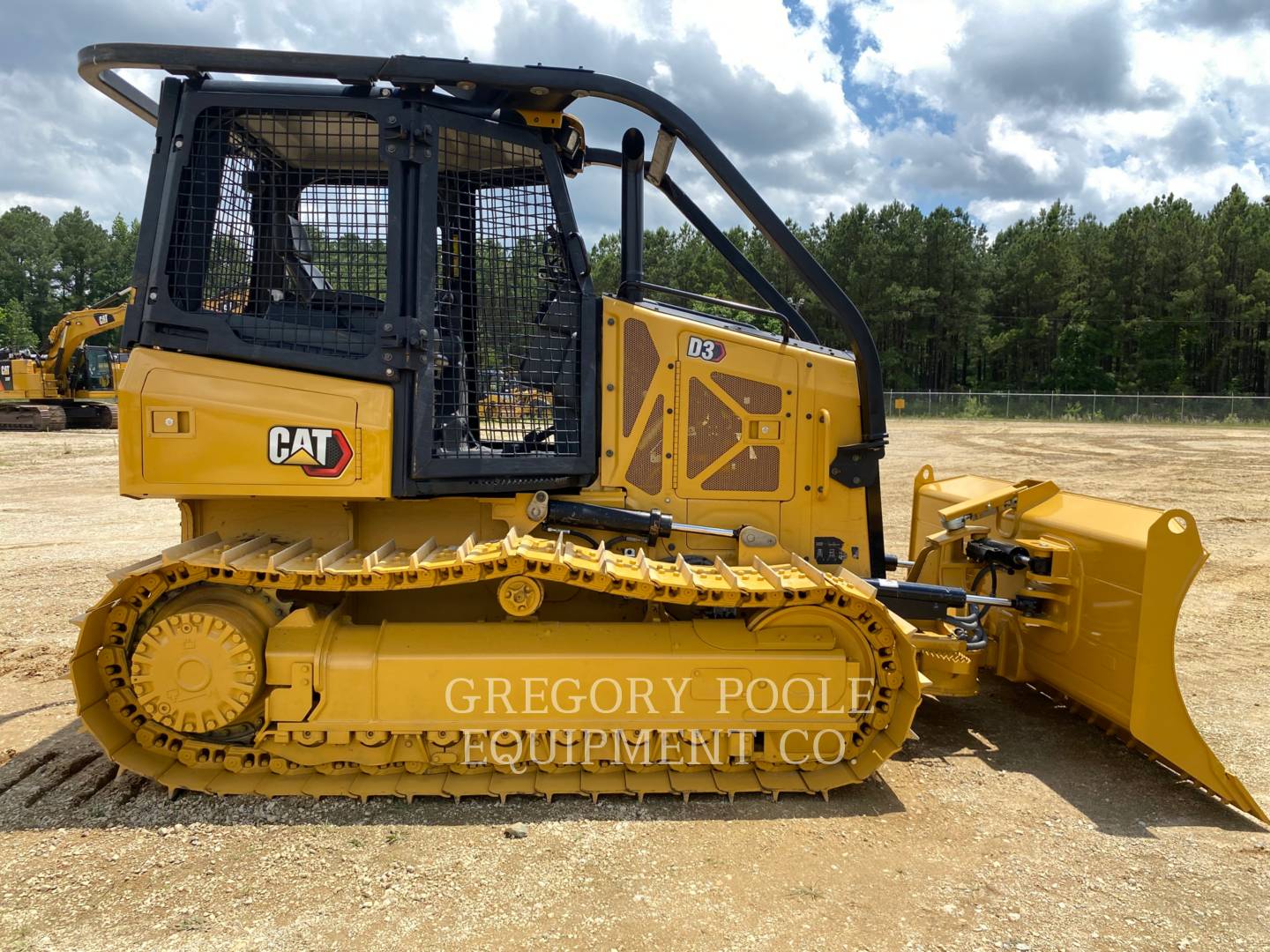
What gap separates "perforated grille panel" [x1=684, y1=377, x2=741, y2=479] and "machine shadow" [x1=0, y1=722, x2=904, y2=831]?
5.43 feet

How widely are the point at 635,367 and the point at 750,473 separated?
83cm

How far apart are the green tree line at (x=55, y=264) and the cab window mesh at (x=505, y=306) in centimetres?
8102

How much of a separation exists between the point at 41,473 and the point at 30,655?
41.2ft

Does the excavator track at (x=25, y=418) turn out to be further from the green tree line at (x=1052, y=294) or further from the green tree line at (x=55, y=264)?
the green tree line at (x=55, y=264)

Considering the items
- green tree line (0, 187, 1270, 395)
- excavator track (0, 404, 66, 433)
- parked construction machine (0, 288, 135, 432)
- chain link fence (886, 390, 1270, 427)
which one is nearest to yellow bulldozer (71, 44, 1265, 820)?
parked construction machine (0, 288, 135, 432)

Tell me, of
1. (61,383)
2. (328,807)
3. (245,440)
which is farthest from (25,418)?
(328,807)

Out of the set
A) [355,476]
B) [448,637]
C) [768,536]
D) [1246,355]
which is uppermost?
[1246,355]

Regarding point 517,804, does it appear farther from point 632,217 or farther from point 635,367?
point 632,217

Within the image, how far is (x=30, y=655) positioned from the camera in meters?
5.77

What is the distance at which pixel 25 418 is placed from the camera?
25.4 metres

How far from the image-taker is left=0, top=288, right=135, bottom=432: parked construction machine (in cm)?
2527

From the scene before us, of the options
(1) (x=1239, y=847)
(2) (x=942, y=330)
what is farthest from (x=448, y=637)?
(2) (x=942, y=330)

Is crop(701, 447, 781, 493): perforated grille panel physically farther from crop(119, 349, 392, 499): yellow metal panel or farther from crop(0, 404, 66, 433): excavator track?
crop(0, 404, 66, 433): excavator track

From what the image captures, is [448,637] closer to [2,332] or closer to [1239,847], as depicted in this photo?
[1239,847]
